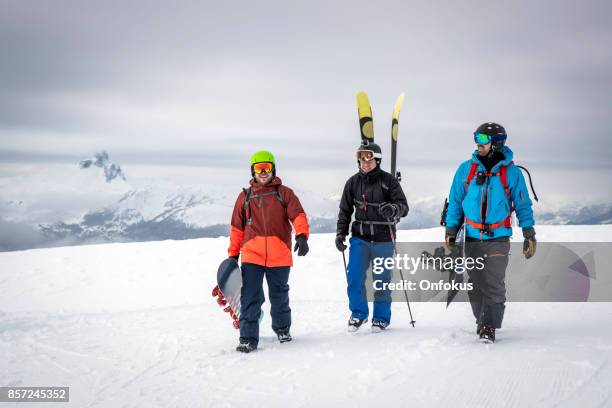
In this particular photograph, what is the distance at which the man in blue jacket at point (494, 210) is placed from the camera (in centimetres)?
514

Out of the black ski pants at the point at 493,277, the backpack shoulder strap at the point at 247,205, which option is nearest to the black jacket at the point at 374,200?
the black ski pants at the point at 493,277

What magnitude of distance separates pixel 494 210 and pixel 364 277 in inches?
73.4

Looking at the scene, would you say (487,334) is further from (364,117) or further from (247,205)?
(364,117)

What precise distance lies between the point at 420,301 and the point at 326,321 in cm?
236

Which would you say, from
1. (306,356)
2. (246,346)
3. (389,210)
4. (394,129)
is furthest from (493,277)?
(394,129)

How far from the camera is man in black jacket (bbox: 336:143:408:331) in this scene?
6051 millimetres

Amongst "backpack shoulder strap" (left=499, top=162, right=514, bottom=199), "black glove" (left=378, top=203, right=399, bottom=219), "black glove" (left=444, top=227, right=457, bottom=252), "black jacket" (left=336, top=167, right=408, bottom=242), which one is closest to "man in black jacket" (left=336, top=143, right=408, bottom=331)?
"black jacket" (left=336, top=167, right=408, bottom=242)

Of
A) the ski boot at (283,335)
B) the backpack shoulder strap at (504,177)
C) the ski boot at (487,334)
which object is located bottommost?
→ the ski boot at (283,335)

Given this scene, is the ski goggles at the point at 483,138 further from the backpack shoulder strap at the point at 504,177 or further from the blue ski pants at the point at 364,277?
the blue ski pants at the point at 364,277

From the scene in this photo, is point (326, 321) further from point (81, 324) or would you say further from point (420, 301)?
point (81, 324)

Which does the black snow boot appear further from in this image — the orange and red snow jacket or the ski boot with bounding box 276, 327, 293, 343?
the orange and red snow jacket

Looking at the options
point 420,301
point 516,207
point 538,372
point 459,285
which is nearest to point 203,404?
point 538,372

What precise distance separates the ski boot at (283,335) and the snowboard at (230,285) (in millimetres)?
589

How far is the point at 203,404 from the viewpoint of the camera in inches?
149
